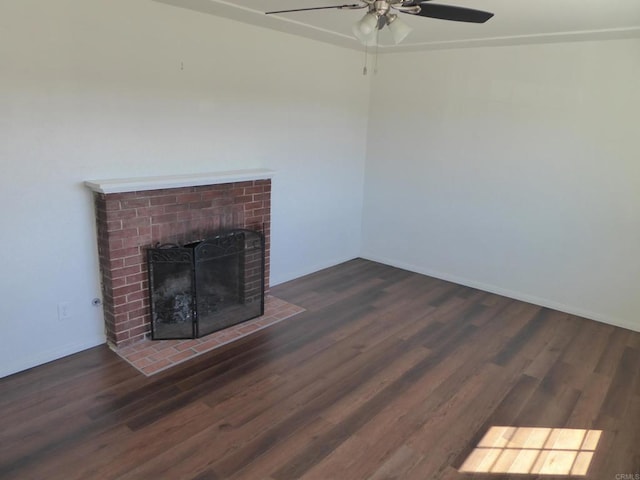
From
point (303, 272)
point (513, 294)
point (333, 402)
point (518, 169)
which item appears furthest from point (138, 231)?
point (513, 294)

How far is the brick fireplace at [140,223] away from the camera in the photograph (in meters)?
2.99

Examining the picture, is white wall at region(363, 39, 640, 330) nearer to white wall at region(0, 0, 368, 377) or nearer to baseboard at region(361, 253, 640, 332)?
baseboard at region(361, 253, 640, 332)

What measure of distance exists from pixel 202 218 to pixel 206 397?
A: 4.64 feet

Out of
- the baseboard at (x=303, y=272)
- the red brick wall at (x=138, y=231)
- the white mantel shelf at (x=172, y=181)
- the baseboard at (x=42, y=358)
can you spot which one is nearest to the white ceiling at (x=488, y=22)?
the white mantel shelf at (x=172, y=181)

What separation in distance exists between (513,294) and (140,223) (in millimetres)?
3616

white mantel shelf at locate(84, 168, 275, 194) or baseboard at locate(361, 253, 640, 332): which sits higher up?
white mantel shelf at locate(84, 168, 275, 194)

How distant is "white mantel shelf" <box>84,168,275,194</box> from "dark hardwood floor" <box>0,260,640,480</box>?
1.21 m

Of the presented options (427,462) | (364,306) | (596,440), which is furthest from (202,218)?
(596,440)

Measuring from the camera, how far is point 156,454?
2.25 meters

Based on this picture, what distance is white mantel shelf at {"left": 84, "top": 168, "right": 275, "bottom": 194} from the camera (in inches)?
114

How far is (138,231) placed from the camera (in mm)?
3137

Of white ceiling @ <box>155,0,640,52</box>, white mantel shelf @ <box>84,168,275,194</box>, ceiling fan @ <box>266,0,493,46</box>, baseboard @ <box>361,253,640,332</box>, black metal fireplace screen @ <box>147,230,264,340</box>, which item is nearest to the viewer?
ceiling fan @ <box>266,0,493,46</box>

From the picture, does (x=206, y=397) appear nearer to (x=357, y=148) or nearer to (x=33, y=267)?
(x=33, y=267)

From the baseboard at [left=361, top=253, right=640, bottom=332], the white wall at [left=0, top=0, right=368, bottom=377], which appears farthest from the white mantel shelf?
the baseboard at [left=361, top=253, right=640, bottom=332]
